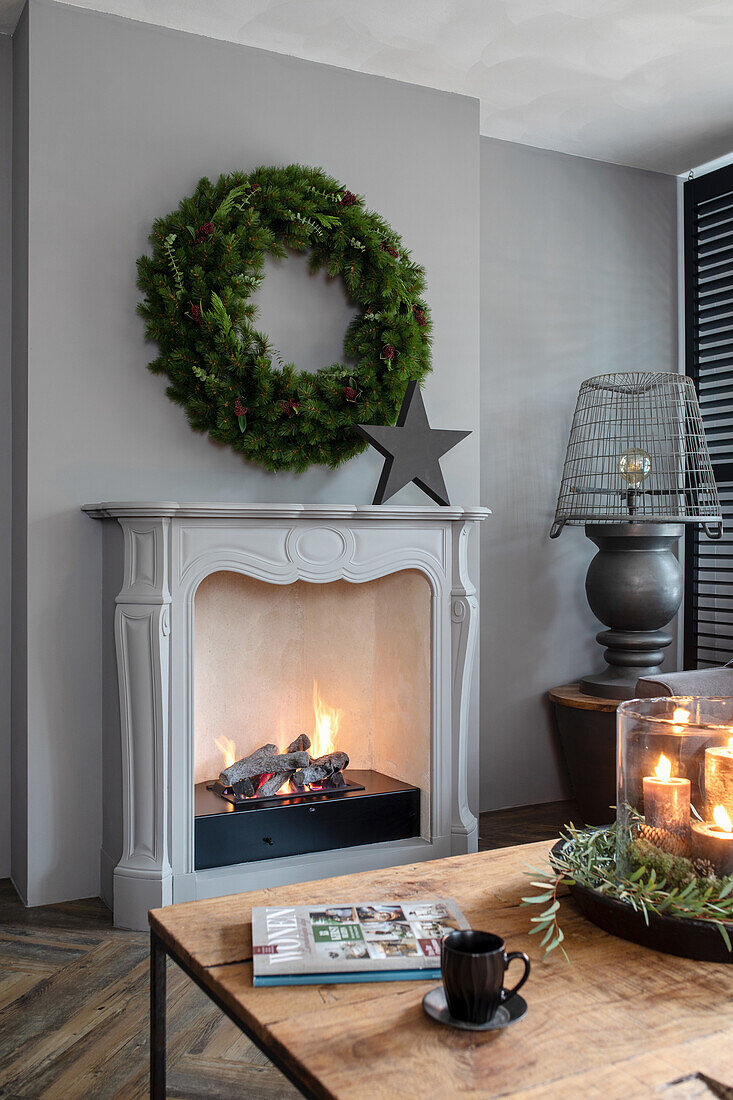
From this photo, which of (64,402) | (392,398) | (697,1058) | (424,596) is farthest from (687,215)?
(697,1058)

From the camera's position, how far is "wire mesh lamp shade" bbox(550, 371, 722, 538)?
356 cm

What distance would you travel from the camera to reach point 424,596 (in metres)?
3.12

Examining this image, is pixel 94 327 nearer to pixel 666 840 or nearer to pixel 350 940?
pixel 350 940

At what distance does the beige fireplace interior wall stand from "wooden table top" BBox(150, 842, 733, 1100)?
67.5 inches

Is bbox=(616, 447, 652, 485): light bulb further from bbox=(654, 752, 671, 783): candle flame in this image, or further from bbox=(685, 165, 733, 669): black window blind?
bbox=(654, 752, 671, 783): candle flame

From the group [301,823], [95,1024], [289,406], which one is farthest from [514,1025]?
[289,406]

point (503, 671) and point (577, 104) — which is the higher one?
point (577, 104)

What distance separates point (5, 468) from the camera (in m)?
2.96

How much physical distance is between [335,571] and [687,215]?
2588 millimetres

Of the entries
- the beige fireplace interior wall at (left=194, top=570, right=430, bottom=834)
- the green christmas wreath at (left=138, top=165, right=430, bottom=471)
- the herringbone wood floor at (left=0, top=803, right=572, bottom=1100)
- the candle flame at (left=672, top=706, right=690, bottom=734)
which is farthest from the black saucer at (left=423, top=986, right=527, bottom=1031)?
the green christmas wreath at (left=138, top=165, right=430, bottom=471)

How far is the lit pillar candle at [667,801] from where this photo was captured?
1.37 metres

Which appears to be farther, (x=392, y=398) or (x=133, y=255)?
(x=392, y=398)

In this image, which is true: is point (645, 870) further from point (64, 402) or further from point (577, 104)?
point (577, 104)

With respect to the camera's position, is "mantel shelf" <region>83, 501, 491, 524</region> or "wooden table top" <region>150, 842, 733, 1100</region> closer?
"wooden table top" <region>150, 842, 733, 1100</region>
